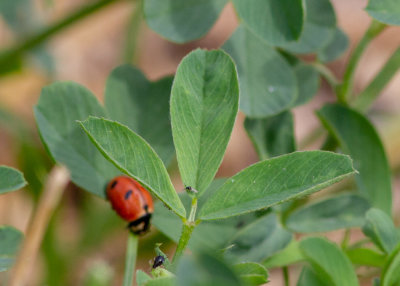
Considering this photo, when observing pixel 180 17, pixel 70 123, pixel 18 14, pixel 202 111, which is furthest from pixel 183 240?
pixel 18 14

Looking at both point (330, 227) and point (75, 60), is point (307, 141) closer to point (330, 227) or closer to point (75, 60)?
point (330, 227)

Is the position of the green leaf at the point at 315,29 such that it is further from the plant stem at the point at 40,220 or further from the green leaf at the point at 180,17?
the plant stem at the point at 40,220

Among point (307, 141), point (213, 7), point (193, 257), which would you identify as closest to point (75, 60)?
point (307, 141)

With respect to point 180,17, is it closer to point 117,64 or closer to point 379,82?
point 379,82

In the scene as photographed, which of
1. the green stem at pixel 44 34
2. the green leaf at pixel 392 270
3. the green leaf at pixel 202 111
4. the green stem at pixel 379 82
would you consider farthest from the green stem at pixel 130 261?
the green stem at pixel 44 34

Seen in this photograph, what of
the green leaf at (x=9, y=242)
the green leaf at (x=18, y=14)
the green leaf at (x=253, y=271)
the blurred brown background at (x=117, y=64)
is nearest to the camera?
the green leaf at (x=253, y=271)

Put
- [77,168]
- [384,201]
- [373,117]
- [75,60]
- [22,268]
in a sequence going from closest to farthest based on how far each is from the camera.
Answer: [22,268]
[77,168]
[384,201]
[373,117]
[75,60]
